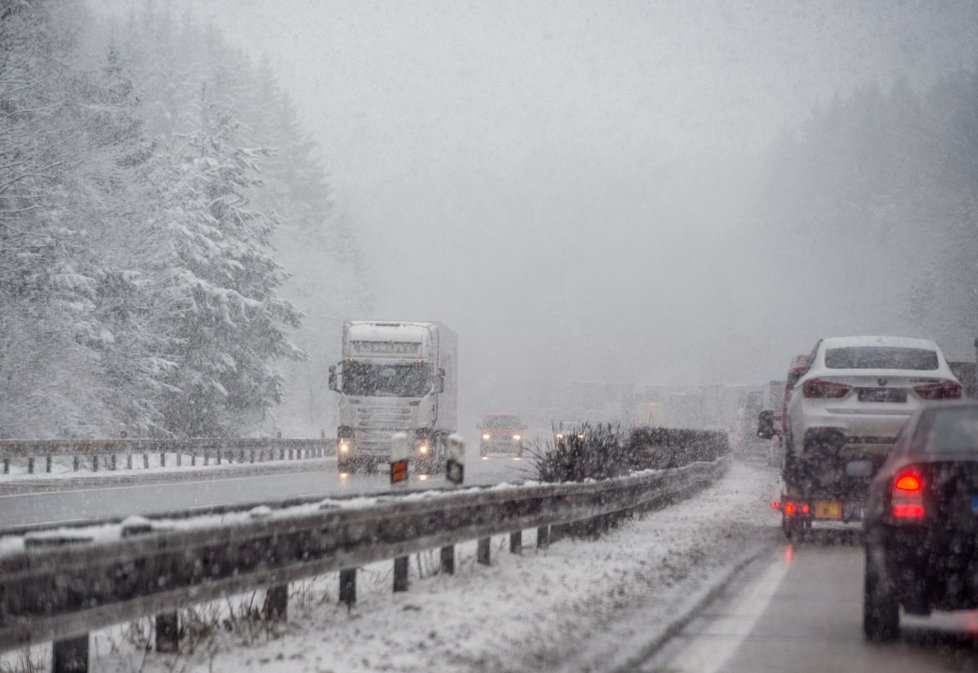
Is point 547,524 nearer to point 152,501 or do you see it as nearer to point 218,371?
point 152,501

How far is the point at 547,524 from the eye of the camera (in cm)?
1334

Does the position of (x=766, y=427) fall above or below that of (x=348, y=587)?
above

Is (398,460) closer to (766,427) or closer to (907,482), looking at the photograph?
(907,482)

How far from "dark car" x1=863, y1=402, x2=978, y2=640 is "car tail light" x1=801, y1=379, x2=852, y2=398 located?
6.65 meters

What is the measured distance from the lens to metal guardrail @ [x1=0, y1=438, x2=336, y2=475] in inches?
1114

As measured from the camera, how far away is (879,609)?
845cm

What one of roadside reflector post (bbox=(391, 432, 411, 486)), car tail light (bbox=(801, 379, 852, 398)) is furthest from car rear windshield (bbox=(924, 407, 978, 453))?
car tail light (bbox=(801, 379, 852, 398))

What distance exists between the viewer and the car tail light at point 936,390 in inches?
587

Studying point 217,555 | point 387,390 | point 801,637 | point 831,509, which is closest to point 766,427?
point 831,509

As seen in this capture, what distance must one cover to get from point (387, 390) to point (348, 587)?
79.1 ft

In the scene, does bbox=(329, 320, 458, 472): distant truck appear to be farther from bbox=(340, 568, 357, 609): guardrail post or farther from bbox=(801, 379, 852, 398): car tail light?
bbox=(340, 568, 357, 609): guardrail post

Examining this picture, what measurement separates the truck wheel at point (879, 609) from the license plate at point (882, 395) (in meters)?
6.83

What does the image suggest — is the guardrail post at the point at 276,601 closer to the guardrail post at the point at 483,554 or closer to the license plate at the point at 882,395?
the guardrail post at the point at 483,554

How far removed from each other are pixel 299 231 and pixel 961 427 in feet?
249
